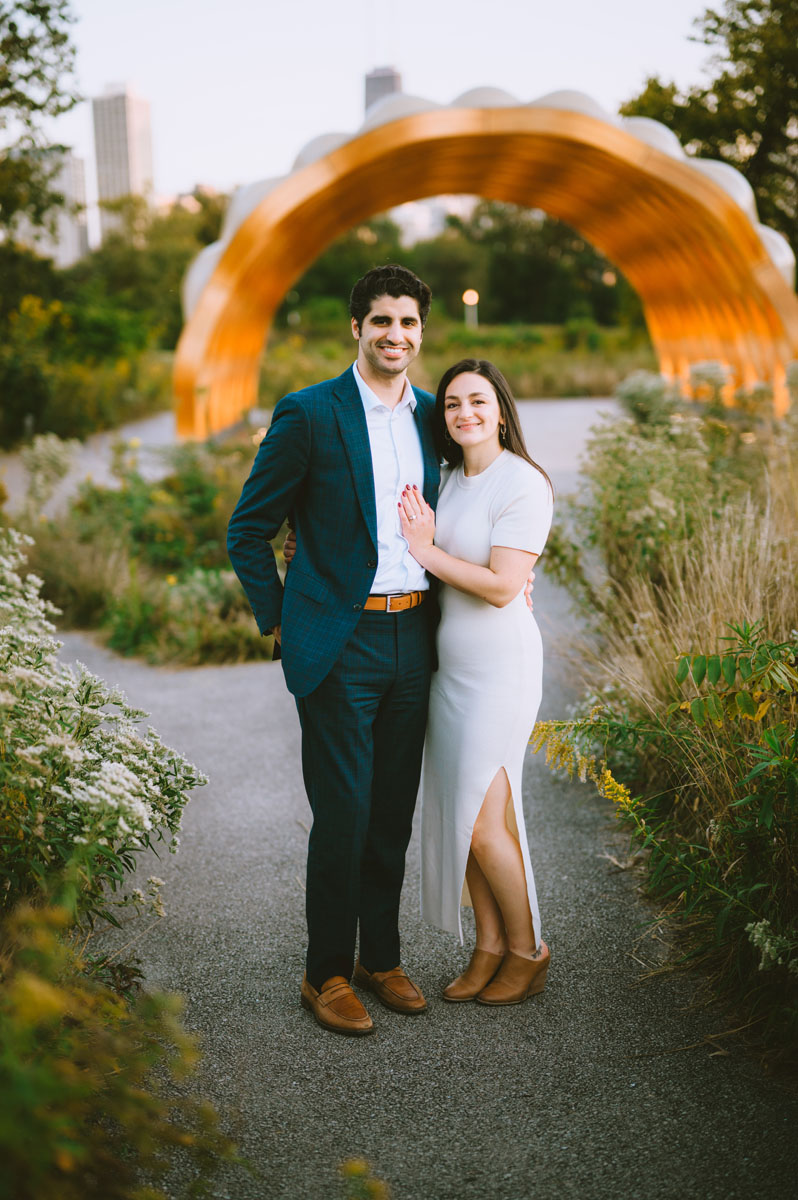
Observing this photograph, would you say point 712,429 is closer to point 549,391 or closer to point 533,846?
point 533,846

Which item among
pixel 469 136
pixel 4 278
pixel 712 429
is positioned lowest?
pixel 712 429


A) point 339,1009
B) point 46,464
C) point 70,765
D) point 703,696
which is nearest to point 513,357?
point 46,464

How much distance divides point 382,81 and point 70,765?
21642mm

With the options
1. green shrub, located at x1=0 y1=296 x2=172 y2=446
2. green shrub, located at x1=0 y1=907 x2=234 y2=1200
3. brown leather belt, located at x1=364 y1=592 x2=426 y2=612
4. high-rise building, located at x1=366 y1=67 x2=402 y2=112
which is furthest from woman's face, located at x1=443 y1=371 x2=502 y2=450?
high-rise building, located at x1=366 y1=67 x2=402 y2=112

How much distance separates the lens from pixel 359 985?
306 centimetres

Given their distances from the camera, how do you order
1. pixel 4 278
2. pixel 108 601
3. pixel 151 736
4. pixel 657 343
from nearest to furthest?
pixel 151 736, pixel 108 601, pixel 4 278, pixel 657 343

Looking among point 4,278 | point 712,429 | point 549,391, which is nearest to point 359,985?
point 712,429

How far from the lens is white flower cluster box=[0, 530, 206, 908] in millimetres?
2193

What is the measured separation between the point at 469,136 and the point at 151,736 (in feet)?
29.8

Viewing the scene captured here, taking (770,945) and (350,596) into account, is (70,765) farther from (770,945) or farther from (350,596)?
(770,945)

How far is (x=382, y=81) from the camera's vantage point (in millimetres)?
20531

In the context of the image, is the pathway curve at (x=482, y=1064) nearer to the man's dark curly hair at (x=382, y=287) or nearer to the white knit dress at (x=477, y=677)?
the white knit dress at (x=477, y=677)

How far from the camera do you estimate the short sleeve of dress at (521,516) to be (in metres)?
2.71

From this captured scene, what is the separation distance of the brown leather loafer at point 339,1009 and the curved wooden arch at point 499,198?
25.8 feet
